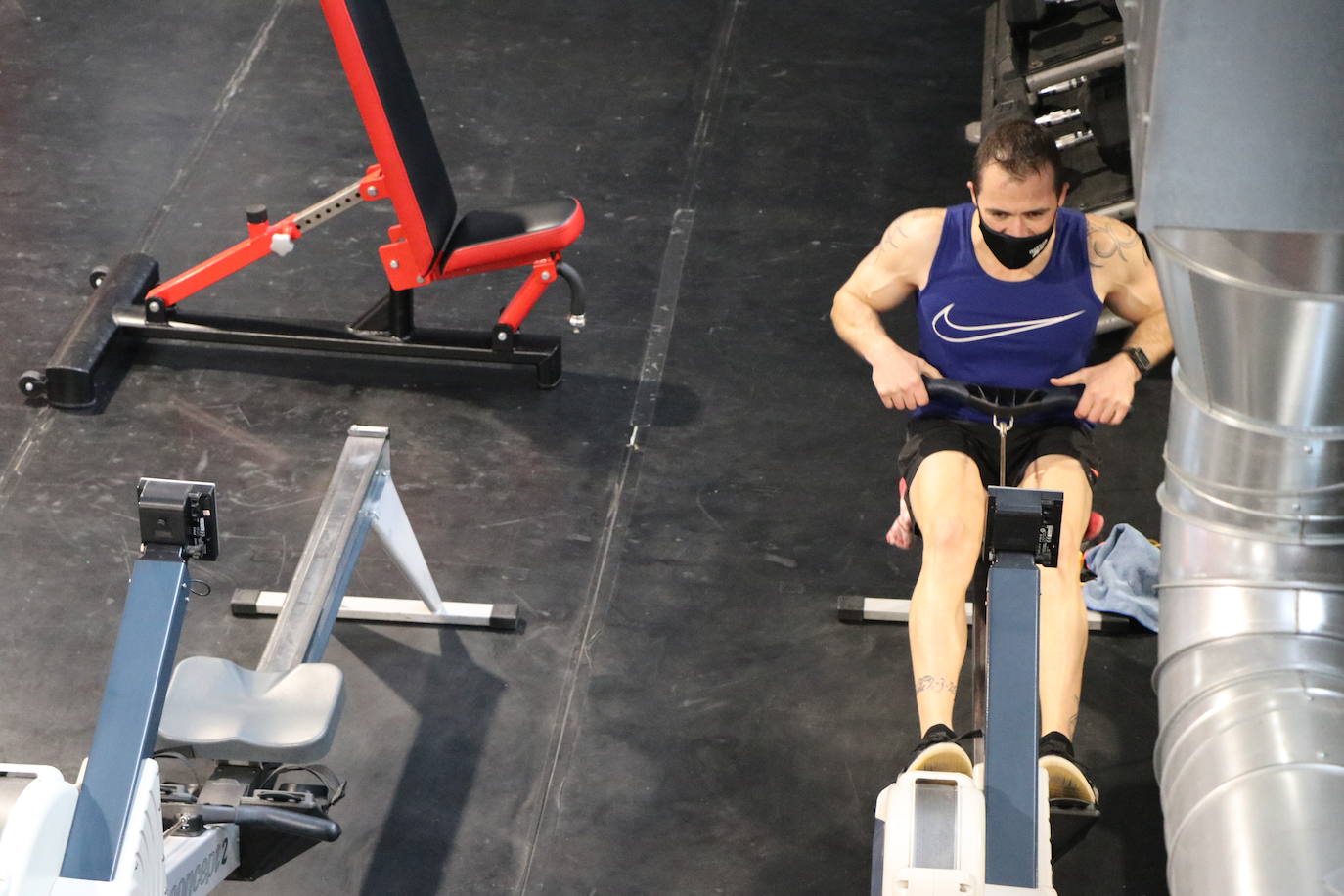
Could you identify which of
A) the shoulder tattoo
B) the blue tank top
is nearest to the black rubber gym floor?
the blue tank top

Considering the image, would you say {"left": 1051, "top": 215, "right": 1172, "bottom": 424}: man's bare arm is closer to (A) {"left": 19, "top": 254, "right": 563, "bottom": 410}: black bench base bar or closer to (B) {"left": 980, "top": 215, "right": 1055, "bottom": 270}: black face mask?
(B) {"left": 980, "top": 215, "right": 1055, "bottom": 270}: black face mask

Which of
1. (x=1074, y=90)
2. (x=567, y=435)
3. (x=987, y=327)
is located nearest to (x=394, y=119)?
(x=567, y=435)

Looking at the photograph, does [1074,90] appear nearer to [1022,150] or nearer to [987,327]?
[987,327]

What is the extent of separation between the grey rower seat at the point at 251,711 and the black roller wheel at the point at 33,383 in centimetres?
166

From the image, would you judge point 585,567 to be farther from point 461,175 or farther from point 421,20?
point 421,20

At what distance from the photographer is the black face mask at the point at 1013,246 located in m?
3.09

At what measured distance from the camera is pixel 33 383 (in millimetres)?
4281

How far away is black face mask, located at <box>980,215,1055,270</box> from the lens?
309 cm

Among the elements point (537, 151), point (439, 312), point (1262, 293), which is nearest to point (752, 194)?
point (537, 151)

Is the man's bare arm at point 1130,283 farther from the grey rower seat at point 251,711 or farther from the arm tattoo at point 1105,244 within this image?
the grey rower seat at point 251,711

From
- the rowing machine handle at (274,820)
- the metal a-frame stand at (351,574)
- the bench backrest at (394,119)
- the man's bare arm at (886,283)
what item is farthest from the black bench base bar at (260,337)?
the rowing machine handle at (274,820)

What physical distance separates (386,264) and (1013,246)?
1.71 meters

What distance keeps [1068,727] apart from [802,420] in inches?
56.6

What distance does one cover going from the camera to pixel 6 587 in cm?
376
